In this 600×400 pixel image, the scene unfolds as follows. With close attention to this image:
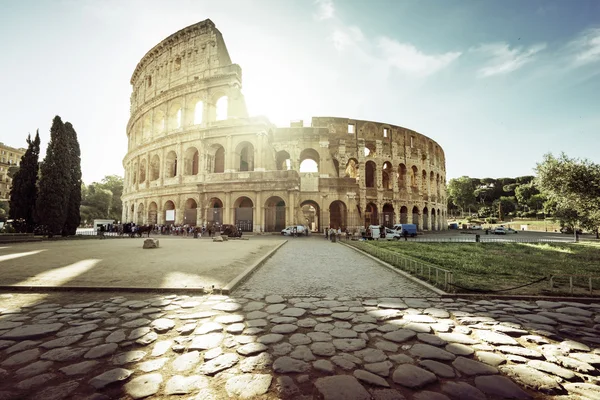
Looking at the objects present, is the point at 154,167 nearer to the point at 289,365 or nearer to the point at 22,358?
the point at 22,358

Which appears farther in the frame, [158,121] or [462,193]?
[462,193]

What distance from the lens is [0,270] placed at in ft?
20.5

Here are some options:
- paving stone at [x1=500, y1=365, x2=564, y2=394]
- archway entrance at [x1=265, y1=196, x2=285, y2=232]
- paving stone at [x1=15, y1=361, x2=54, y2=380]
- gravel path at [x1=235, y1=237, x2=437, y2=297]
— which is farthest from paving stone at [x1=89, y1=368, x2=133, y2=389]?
archway entrance at [x1=265, y1=196, x2=285, y2=232]

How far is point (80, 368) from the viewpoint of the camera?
2131mm

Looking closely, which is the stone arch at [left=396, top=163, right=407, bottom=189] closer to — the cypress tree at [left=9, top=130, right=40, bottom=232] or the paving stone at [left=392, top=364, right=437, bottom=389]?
the paving stone at [left=392, top=364, right=437, bottom=389]

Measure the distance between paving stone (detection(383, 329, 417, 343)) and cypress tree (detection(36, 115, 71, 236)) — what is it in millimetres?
23541

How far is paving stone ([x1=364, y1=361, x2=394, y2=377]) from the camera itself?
2.16 metres

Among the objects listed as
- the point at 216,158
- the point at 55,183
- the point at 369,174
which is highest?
the point at 216,158

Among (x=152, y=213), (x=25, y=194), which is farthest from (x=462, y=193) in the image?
(x=25, y=194)

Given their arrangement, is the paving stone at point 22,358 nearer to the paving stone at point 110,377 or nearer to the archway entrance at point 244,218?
the paving stone at point 110,377

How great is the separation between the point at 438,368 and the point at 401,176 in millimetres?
33953

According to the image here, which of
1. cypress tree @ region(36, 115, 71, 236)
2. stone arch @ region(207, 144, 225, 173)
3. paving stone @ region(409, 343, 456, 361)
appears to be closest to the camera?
paving stone @ region(409, 343, 456, 361)

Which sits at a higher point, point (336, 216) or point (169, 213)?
point (169, 213)

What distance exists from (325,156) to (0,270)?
81.7 feet
